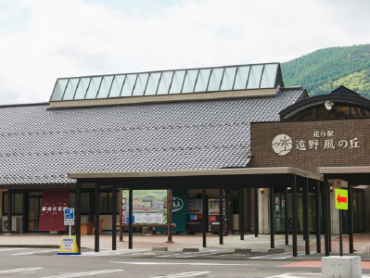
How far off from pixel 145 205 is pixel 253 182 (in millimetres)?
6952

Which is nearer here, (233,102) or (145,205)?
(145,205)

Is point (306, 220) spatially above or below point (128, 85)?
below

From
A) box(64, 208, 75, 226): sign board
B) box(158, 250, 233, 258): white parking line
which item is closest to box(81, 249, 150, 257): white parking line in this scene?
box(64, 208, 75, 226): sign board

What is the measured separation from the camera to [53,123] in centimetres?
4581

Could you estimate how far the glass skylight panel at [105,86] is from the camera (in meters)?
48.3

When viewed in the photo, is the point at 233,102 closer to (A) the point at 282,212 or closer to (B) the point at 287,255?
(A) the point at 282,212

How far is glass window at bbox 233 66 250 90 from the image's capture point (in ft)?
148

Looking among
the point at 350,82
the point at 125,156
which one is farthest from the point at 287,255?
the point at 350,82

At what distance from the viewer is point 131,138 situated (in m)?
41.3

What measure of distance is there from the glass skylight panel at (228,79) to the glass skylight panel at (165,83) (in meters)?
3.97

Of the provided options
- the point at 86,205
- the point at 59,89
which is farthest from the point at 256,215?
the point at 59,89

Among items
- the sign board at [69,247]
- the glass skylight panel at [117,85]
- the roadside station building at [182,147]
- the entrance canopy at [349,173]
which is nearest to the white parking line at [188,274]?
the entrance canopy at [349,173]

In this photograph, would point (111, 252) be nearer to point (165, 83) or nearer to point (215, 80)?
point (215, 80)

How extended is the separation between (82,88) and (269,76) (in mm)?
13856
